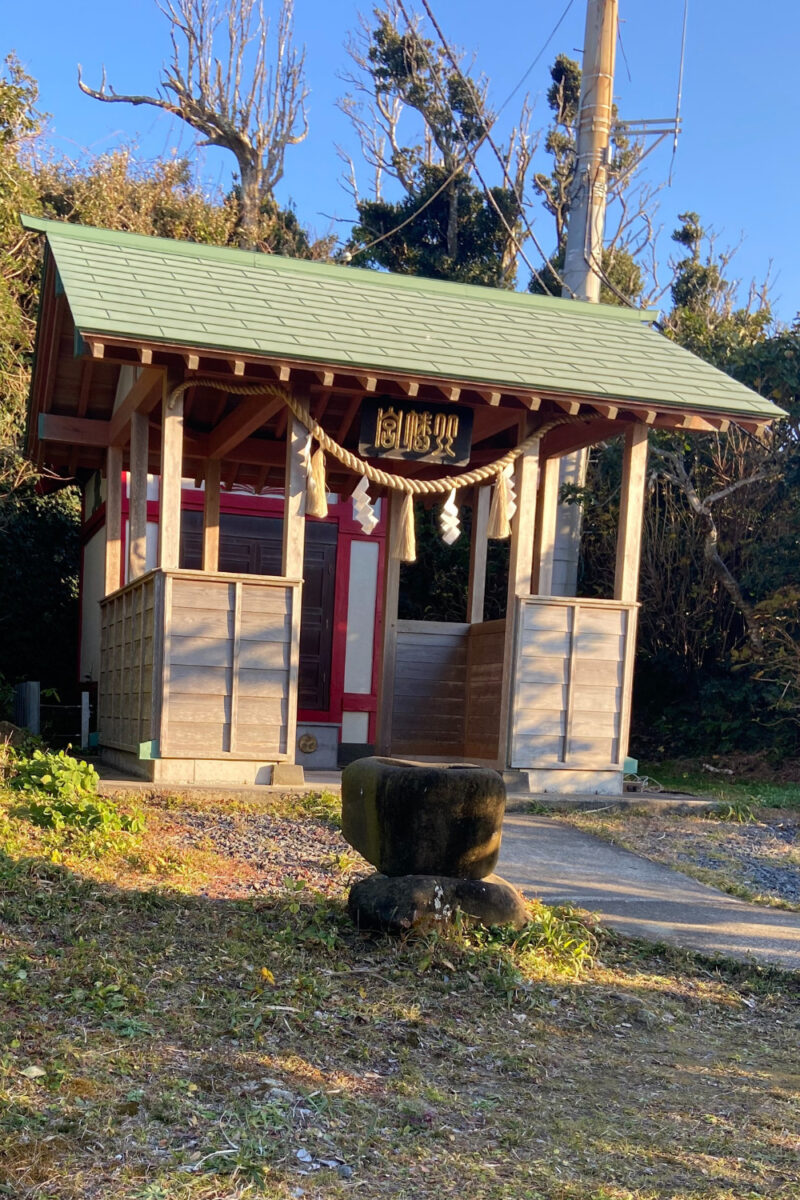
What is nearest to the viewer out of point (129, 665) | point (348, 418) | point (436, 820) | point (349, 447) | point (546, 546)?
point (436, 820)

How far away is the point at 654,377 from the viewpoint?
9148 millimetres

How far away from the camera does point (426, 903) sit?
477cm

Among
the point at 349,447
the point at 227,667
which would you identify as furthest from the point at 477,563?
the point at 227,667

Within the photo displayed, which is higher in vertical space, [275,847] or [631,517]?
[631,517]

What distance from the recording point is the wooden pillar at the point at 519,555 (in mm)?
8883

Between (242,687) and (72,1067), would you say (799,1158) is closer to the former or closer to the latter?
(72,1067)

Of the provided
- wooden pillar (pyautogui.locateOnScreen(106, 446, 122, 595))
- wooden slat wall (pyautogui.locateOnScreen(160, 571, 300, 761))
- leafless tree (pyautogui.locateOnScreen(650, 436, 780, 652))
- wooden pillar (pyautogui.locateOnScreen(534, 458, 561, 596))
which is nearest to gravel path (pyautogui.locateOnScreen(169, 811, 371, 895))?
wooden slat wall (pyautogui.locateOnScreen(160, 571, 300, 761))

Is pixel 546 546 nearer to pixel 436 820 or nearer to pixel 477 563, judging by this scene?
pixel 477 563

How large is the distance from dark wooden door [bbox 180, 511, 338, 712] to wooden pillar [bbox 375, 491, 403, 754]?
2033mm

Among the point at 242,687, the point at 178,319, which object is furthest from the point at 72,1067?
the point at 178,319

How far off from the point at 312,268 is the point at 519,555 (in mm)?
3471

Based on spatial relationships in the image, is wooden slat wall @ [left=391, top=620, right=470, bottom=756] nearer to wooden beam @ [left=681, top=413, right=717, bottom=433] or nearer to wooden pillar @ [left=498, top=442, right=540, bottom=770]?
wooden pillar @ [left=498, top=442, right=540, bottom=770]

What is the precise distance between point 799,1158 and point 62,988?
242cm

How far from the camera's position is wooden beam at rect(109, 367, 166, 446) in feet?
28.8
